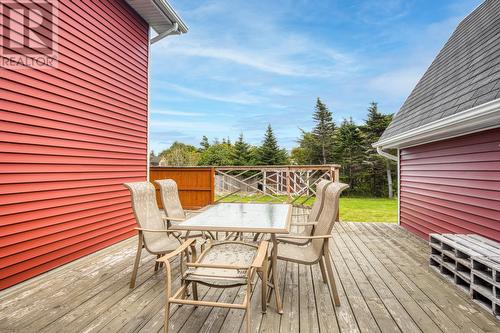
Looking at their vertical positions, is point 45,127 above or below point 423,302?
above

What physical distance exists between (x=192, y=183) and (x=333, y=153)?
46.4 feet

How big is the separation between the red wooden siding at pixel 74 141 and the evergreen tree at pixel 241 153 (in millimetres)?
16268

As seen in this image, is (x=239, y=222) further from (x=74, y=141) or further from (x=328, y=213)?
(x=74, y=141)

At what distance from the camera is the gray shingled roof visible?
3184 millimetres

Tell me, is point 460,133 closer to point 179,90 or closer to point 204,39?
point 204,39

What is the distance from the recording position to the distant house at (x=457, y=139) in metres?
3.11

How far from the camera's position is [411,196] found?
541cm

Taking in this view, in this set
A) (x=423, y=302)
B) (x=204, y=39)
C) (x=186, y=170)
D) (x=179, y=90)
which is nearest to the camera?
(x=423, y=302)

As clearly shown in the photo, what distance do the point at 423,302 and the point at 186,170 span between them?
5816 mm

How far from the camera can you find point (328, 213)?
240 centimetres

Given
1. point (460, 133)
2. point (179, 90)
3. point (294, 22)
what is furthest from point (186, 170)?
point (179, 90)

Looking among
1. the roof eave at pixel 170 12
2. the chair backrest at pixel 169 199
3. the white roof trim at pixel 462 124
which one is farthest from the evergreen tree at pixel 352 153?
the chair backrest at pixel 169 199

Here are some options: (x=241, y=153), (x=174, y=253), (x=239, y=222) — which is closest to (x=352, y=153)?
(x=241, y=153)

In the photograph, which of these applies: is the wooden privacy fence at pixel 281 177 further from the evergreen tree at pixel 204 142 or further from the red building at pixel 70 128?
the evergreen tree at pixel 204 142
